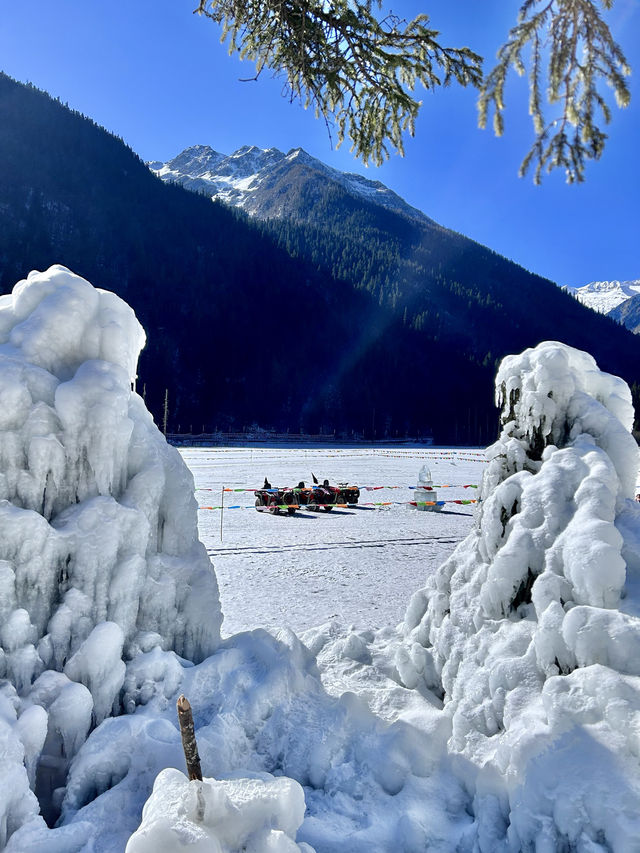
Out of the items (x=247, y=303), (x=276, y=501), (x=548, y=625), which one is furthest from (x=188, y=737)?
(x=247, y=303)

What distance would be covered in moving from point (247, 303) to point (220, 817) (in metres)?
Result: 117

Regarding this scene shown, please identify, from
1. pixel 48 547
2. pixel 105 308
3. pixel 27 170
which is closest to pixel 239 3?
pixel 105 308

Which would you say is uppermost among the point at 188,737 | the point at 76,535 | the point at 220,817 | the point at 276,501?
the point at 76,535

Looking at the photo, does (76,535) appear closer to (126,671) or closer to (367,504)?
(126,671)

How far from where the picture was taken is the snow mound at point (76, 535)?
2759 mm

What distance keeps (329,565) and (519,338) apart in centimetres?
15271

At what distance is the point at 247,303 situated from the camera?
114375mm

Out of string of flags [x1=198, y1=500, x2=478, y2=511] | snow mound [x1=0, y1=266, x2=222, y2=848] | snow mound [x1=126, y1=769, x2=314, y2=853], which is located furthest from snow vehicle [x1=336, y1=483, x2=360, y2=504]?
snow mound [x1=126, y1=769, x2=314, y2=853]

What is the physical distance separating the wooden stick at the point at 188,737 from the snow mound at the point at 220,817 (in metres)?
0.05

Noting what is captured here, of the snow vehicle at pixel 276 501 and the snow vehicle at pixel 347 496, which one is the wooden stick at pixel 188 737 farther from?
the snow vehicle at pixel 347 496

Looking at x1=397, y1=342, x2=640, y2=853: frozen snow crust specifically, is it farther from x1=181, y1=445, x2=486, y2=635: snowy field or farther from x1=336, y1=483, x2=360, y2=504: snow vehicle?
x1=336, y1=483, x2=360, y2=504: snow vehicle

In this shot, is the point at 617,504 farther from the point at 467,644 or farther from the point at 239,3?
the point at 239,3

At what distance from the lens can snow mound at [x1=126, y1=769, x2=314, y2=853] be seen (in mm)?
1885

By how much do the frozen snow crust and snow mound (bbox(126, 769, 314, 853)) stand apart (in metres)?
1.08
